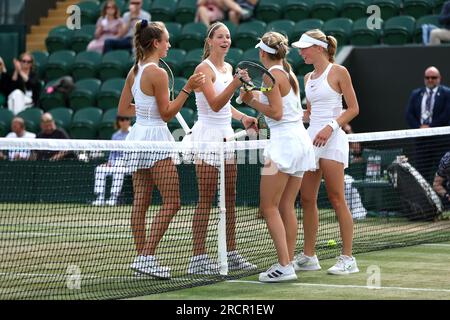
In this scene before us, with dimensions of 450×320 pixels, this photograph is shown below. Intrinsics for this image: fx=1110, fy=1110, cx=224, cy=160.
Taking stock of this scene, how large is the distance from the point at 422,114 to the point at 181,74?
427 centimetres

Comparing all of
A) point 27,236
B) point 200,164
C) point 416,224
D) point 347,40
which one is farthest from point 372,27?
point 200,164

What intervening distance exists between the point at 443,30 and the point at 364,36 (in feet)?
4.63

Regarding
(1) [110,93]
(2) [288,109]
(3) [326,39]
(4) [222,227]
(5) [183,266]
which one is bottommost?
(5) [183,266]

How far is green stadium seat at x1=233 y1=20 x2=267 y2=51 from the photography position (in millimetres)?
17016

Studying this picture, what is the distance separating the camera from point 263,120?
8734 millimetres

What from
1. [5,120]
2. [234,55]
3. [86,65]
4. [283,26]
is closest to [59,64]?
[86,65]

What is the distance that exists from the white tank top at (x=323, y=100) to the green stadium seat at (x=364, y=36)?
7770mm

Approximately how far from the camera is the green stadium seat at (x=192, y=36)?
17.6 meters

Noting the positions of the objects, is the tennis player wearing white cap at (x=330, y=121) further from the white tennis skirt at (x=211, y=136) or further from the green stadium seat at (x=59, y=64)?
the green stadium seat at (x=59, y=64)

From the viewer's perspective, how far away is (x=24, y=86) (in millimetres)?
17766

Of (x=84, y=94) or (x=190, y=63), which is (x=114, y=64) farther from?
(x=190, y=63)

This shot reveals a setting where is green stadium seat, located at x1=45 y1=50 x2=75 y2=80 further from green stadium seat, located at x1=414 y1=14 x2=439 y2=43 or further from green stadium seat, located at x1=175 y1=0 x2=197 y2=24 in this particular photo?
green stadium seat, located at x1=414 y1=14 x2=439 y2=43

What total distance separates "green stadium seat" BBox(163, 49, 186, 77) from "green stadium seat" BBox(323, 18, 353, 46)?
227 centimetres

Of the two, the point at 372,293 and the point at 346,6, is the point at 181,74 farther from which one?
the point at 372,293
